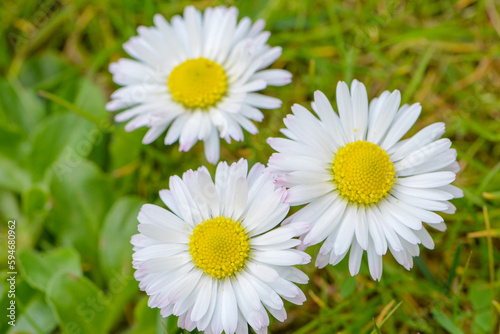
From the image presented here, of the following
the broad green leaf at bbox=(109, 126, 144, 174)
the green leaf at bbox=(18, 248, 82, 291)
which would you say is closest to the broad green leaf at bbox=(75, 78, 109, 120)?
the broad green leaf at bbox=(109, 126, 144, 174)

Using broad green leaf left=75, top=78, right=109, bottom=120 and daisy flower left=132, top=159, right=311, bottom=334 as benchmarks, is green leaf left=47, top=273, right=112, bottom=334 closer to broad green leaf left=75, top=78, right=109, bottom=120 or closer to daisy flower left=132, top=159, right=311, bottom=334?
daisy flower left=132, top=159, right=311, bottom=334

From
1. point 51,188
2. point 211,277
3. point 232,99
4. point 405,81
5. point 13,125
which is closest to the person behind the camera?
point 211,277

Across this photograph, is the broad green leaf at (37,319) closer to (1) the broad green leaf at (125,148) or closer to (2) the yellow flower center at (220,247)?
(1) the broad green leaf at (125,148)

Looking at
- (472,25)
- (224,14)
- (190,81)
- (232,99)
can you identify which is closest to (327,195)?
(232,99)

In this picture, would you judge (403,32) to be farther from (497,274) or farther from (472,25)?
(497,274)

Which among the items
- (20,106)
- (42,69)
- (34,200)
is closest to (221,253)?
(34,200)

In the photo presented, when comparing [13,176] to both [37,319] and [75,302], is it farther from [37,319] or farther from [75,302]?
[75,302]
